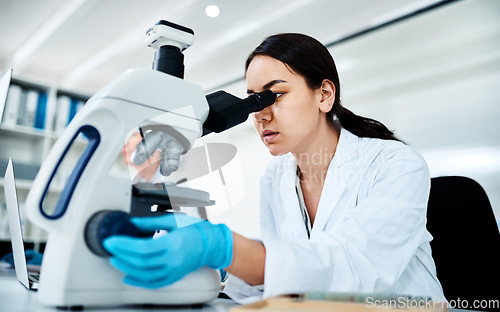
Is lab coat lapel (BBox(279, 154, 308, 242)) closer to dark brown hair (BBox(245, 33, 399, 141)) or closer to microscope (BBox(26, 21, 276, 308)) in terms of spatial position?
dark brown hair (BBox(245, 33, 399, 141))

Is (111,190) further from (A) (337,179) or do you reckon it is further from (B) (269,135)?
(A) (337,179)

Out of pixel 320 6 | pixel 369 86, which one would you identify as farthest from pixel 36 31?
pixel 369 86

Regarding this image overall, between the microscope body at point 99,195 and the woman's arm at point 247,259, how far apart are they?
4 centimetres

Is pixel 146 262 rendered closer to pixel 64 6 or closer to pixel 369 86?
pixel 369 86

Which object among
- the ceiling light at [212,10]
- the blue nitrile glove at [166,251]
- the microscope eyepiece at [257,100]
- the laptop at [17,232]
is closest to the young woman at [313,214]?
the blue nitrile glove at [166,251]

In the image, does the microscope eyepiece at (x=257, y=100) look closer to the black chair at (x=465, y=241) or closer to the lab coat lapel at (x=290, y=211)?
the lab coat lapel at (x=290, y=211)

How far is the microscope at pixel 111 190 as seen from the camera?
0.54 meters

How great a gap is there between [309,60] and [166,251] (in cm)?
87

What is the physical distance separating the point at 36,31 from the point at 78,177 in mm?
3165

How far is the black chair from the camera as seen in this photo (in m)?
1.14

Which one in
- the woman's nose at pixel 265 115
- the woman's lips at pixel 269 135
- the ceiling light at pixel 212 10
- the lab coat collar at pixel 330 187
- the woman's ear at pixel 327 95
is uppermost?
the ceiling light at pixel 212 10

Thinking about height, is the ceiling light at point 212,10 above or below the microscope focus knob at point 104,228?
above

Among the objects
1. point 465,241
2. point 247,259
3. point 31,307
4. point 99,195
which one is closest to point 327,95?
point 465,241

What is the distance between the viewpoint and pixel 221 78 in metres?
3.66
